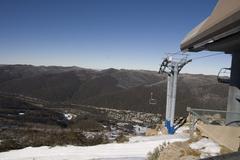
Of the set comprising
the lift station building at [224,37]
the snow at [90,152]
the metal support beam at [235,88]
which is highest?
the lift station building at [224,37]

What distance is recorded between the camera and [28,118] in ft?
440

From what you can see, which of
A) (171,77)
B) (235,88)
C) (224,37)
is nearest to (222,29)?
(224,37)

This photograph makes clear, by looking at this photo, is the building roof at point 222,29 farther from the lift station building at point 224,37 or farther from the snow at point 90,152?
the snow at point 90,152

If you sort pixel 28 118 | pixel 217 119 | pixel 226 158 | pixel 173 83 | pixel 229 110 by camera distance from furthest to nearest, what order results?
pixel 28 118 < pixel 173 83 < pixel 217 119 < pixel 229 110 < pixel 226 158

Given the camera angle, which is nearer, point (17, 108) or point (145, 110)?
point (145, 110)

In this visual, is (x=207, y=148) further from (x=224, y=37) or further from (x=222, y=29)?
(x=222, y=29)

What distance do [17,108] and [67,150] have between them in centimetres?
16236

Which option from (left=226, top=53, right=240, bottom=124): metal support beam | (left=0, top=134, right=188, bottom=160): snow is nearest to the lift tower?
(left=0, top=134, right=188, bottom=160): snow

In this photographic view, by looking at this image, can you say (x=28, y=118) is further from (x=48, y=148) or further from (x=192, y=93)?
(x=48, y=148)

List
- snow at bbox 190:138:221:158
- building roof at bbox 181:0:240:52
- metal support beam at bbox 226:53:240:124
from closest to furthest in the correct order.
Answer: building roof at bbox 181:0:240:52 → metal support beam at bbox 226:53:240:124 → snow at bbox 190:138:221:158

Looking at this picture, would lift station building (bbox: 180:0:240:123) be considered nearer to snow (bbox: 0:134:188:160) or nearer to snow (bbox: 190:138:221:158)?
snow (bbox: 190:138:221:158)

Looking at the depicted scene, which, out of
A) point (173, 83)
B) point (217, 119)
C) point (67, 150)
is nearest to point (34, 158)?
point (67, 150)

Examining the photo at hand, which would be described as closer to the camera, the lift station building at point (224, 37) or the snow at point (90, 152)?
the lift station building at point (224, 37)

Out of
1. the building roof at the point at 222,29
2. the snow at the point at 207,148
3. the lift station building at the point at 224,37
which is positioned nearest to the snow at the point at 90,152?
the snow at the point at 207,148
